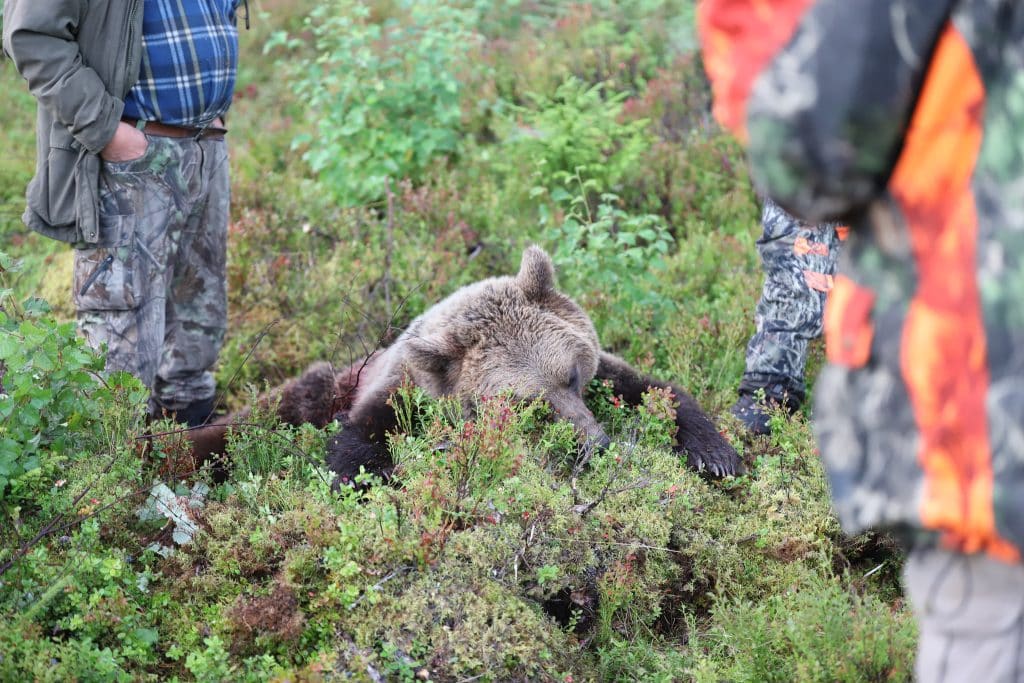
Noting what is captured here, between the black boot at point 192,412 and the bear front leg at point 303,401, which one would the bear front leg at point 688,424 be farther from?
the black boot at point 192,412

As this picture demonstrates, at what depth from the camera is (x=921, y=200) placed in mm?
1768

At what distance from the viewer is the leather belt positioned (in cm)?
464

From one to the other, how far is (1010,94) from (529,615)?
2453 millimetres

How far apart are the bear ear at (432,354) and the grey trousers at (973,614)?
3.06 meters

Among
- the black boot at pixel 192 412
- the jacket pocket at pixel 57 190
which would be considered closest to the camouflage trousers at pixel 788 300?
the black boot at pixel 192 412

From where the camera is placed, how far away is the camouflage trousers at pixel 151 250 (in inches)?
184

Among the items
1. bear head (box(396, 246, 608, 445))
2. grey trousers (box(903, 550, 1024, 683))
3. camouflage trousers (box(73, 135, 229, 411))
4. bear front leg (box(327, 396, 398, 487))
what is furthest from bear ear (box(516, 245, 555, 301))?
grey trousers (box(903, 550, 1024, 683))

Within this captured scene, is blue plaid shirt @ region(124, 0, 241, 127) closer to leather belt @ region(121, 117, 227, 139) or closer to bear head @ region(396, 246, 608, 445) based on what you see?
leather belt @ region(121, 117, 227, 139)

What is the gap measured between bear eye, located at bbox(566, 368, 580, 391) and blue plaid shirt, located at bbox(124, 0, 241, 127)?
7.26 ft

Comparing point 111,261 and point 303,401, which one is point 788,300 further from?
point 111,261

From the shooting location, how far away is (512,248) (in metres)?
7.12

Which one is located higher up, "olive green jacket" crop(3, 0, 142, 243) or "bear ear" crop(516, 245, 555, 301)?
"olive green jacket" crop(3, 0, 142, 243)

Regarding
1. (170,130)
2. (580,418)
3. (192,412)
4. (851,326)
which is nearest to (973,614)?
(851,326)

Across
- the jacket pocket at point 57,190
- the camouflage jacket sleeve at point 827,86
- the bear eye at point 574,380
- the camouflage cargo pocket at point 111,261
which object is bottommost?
the bear eye at point 574,380
